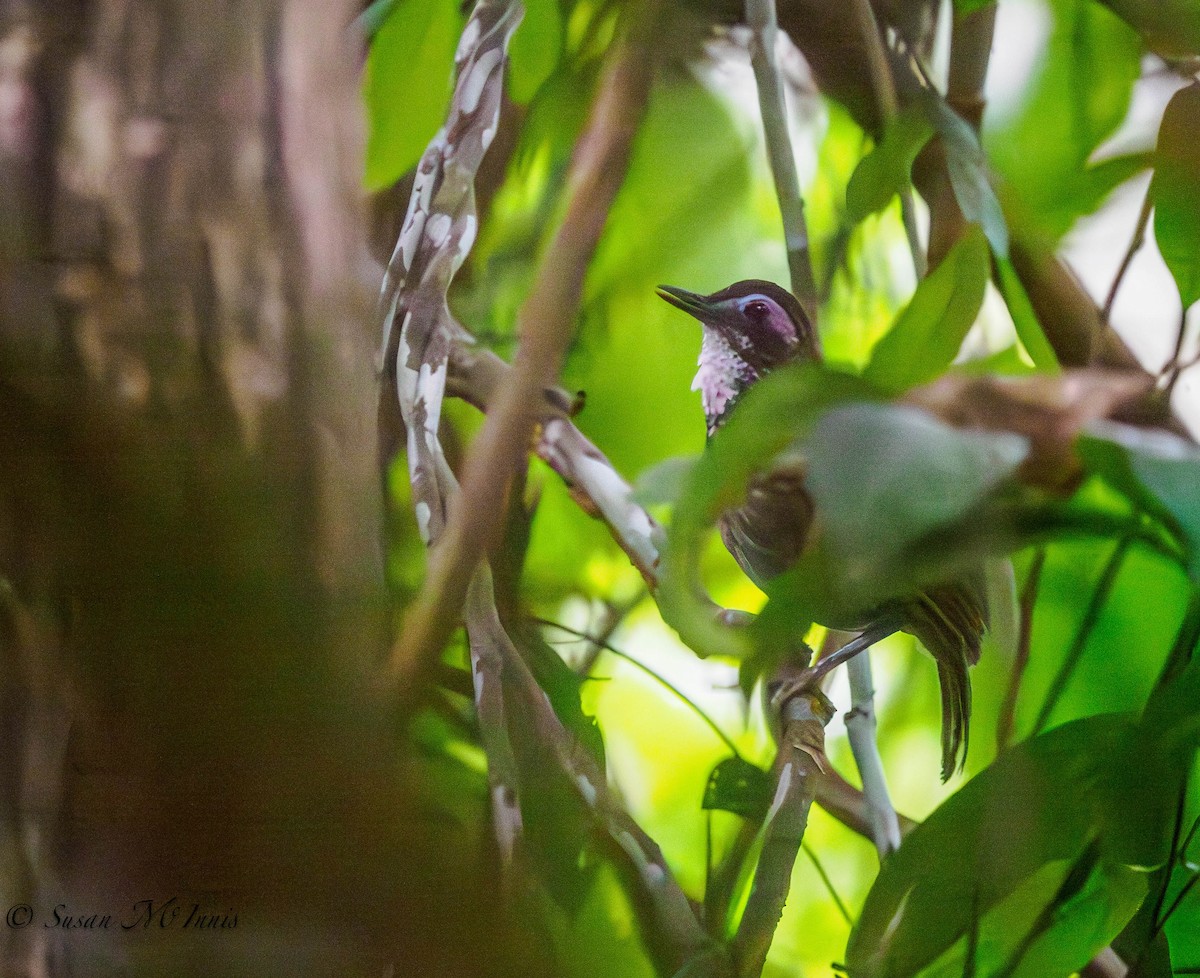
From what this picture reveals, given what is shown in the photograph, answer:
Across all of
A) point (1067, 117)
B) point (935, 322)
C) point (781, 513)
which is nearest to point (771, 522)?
point (781, 513)

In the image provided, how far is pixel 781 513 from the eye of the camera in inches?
12.3

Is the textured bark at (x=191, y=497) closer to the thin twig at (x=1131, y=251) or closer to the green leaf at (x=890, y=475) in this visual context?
the green leaf at (x=890, y=475)

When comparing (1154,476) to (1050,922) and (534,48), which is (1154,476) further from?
(534,48)

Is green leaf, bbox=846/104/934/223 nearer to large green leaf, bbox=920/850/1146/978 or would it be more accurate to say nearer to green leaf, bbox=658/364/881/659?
green leaf, bbox=658/364/881/659

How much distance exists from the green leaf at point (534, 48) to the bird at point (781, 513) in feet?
0.36

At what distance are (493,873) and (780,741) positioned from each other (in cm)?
13

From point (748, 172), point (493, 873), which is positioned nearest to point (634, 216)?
point (748, 172)

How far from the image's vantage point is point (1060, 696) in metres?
0.36

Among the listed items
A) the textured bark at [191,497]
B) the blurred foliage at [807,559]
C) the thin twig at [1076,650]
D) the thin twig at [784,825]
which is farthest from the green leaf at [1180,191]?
the textured bark at [191,497]

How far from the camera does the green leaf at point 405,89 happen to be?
1.28ft

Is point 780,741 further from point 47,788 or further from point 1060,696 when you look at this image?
point 47,788

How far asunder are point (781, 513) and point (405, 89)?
0.81 feet

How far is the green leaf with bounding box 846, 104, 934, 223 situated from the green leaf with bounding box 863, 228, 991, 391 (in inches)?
1.4

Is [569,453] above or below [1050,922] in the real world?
above
